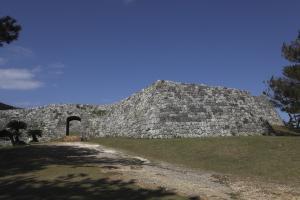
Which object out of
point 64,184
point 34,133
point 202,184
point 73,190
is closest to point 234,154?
point 202,184

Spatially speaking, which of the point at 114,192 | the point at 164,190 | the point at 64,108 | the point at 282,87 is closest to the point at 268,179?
the point at 164,190

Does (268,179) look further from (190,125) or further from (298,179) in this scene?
(190,125)

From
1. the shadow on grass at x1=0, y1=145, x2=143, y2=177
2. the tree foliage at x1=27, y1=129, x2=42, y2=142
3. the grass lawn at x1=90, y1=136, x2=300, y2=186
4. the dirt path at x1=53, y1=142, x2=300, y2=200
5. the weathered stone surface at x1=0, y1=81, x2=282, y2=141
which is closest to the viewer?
the dirt path at x1=53, y1=142, x2=300, y2=200

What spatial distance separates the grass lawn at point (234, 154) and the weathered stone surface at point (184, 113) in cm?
241

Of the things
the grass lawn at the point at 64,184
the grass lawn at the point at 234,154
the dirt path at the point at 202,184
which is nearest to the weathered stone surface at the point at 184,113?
the grass lawn at the point at 234,154

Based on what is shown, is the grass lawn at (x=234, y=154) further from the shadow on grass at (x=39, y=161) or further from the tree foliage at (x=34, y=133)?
the tree foliage at (x=34, y=133)

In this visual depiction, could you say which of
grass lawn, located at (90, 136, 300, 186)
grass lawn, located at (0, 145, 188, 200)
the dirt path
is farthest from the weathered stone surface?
grass lawn, located at (0, 145, 188, 200)

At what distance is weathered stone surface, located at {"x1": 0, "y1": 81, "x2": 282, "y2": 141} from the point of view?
1137 inches

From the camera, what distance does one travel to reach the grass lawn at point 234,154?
17906 mm

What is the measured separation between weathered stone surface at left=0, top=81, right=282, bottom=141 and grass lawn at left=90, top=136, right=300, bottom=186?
7.92 ft

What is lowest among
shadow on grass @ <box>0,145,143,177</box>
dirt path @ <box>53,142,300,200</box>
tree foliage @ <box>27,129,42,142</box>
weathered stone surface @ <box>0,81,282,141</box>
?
dirt path @ <box>53,142,300,200</box>

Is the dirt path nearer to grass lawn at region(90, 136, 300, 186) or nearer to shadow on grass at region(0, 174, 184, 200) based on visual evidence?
shadow on grass at region(0, 174, 184, 200)

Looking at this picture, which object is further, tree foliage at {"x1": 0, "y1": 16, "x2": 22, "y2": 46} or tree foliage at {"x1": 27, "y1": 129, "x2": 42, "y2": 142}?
tree foliage at {"x1": 27, "y1": 129, "x2": 42, "y2": 142}

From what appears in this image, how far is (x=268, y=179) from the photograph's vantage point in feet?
53.2
